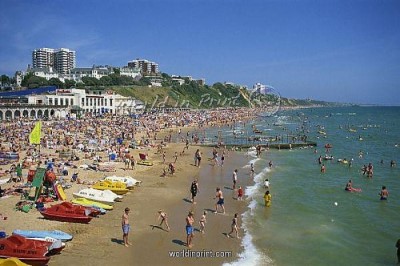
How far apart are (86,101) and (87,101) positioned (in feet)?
1.09

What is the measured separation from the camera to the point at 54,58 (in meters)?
193

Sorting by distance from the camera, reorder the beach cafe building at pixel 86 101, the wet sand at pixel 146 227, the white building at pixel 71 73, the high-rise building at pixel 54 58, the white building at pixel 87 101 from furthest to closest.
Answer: the high-rise building at pixel 54 58 < the white building at pixel 71 73 < the white building at pixel 87 101 < the beach cafe building at pixel 86 101 < the wet sand at pixel 146 227

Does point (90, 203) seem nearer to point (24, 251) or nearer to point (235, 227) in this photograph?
point (24, 251)

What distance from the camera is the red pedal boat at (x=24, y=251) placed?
10.6 metres

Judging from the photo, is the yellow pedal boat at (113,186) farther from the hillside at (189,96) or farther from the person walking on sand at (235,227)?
the hillside at (189,96)

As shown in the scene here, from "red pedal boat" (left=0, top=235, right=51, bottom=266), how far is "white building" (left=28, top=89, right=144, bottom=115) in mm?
61438

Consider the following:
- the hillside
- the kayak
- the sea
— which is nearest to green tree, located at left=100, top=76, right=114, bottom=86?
the hillside

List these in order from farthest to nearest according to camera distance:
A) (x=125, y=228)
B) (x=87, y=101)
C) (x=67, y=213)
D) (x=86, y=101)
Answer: (x=87, y=101) < (x=86, y=101) < (x=67, y=213) < (x=125, y=228)

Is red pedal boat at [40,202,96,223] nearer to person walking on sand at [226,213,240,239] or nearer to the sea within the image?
person walking on sand at [226,213,240,239]

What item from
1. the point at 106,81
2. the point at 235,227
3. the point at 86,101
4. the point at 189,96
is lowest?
the point at 235,227

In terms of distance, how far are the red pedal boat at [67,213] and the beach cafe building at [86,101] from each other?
57486mm

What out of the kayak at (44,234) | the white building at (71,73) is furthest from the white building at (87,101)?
the kayak at (44,234)

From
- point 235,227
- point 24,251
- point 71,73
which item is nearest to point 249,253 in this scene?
point 235,227

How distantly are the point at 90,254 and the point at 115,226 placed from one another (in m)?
2.81
